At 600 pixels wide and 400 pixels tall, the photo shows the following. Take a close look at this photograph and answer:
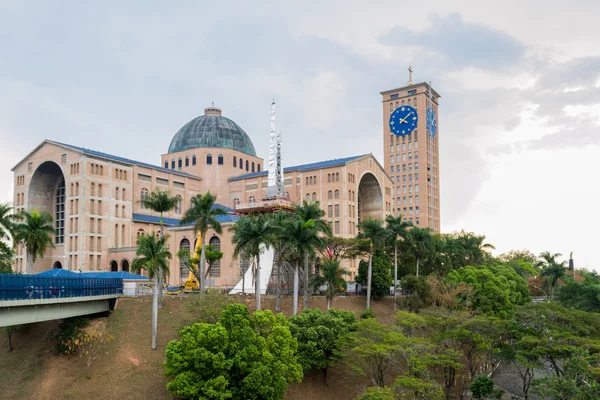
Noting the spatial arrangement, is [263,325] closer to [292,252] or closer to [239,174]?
[292,252]

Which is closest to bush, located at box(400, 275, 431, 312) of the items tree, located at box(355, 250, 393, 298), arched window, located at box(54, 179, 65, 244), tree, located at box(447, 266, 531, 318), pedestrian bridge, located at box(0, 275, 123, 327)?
tree, located at box(447, 266, 531, 318)

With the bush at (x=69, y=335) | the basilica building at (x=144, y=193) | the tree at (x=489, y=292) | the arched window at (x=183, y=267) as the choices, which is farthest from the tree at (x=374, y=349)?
the arched window at (x=183, y=267)

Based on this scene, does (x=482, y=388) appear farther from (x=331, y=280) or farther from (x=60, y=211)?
(x=60, y=211)

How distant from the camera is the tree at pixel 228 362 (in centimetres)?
3591

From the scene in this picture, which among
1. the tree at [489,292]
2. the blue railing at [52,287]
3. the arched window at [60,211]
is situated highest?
the arched window at [60,211]

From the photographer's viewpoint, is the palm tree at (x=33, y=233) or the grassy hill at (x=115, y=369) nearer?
the grassy hill at (x=115, y=369)

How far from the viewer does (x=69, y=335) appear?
150 feet

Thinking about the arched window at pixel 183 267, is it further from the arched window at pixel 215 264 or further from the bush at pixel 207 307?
the bush at pixel 207 307

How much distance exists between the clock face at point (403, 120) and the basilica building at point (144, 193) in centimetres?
2642

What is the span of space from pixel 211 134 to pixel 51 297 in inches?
2667

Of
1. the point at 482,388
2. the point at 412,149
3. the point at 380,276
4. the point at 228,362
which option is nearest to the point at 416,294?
the point at 380,276

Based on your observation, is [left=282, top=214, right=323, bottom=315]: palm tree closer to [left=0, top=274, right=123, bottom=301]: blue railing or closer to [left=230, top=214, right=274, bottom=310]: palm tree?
[left=230, top=214, right=274, bottom=310]: palm tree

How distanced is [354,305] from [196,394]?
95.6 ft

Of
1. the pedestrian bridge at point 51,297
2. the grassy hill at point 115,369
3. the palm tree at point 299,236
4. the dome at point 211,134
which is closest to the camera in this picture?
the pedestrian bridge at point 51,297
